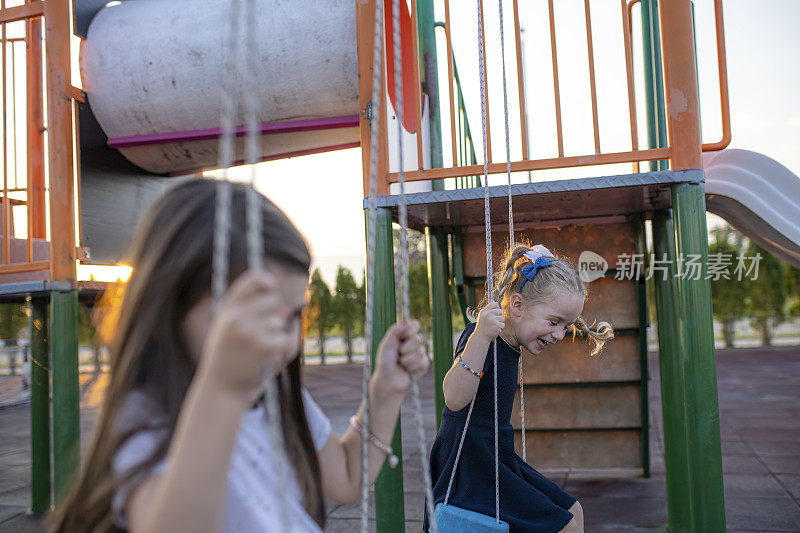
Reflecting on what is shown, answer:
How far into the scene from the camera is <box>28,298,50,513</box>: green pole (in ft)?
14.2

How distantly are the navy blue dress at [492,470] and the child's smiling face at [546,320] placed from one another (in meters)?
0.10

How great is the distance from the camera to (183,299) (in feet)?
3.27

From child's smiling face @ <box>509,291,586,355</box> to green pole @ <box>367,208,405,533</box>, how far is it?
1.98 feet

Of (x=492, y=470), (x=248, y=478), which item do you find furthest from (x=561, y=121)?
(x=248, y=478)

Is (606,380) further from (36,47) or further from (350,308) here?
(350,308)

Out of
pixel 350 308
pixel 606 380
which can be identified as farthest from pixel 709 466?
pixel 350 308

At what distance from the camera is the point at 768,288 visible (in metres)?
16.7

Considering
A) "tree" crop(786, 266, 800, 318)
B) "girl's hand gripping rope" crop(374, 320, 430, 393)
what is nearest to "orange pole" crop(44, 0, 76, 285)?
"girl's hand gripping rope" crop(374, 320, 430, 393)

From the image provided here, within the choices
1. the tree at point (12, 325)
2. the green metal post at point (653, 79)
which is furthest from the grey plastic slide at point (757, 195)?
the tree at point (12, 325)

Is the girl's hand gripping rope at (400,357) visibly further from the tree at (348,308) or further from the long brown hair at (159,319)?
the tree at (348,308)

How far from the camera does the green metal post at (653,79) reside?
4.22 metres

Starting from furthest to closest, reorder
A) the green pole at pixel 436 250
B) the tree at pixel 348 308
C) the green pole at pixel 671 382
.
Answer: the tree at pixel 348 308
the green pole at pixel 436 250
the green pole at pixel 671 382

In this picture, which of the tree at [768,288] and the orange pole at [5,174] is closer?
the orange pole at [5,174]

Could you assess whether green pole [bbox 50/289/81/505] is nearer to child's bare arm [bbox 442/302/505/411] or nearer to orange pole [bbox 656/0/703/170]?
child's bare arm [bbox 442/302/505/411]
